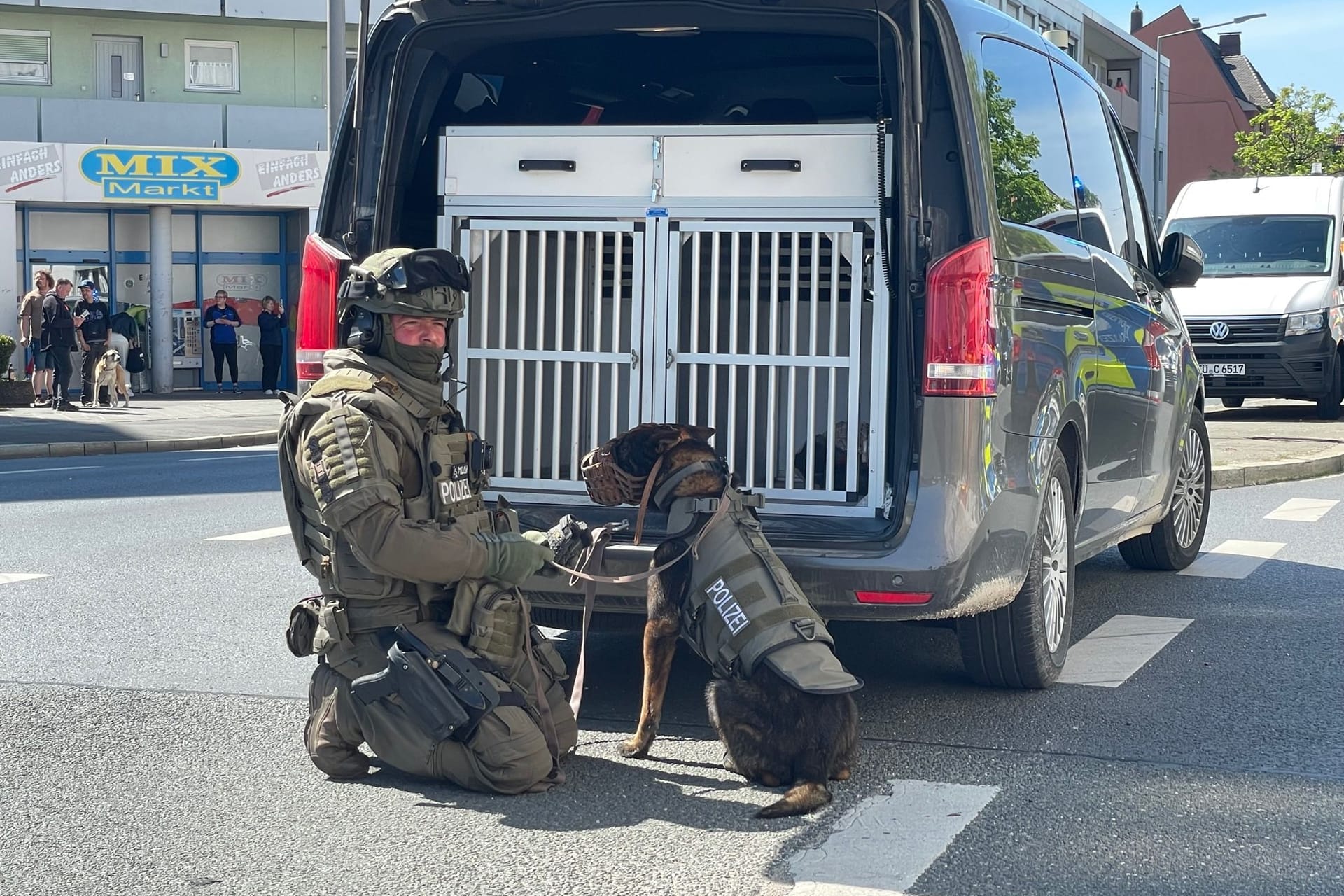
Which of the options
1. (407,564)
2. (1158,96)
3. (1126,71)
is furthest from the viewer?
(1126,71)

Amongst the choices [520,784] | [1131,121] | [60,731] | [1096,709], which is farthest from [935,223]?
[1131,121]

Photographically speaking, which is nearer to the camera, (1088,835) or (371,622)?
(1088,835)

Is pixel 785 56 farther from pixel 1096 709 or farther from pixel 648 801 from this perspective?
pixel 648 801

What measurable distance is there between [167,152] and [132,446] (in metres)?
12.2

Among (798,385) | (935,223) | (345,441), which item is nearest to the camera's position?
(345,441)

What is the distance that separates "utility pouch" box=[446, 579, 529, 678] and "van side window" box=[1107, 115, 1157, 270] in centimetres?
348

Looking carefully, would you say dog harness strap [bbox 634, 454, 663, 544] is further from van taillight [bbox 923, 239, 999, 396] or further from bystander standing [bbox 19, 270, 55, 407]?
bystander standing [bbox 19, 270, 55, 407]

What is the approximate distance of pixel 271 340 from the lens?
1113 inches

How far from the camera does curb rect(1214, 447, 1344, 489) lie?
39.9 ft

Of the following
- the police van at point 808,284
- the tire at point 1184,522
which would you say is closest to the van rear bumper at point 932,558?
the police van at point 808,284

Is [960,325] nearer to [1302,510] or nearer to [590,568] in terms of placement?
[590,568]

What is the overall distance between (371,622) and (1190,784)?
7.43ft

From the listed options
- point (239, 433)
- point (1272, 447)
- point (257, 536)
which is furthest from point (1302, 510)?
point (239, 433)

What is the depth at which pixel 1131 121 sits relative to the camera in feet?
189
